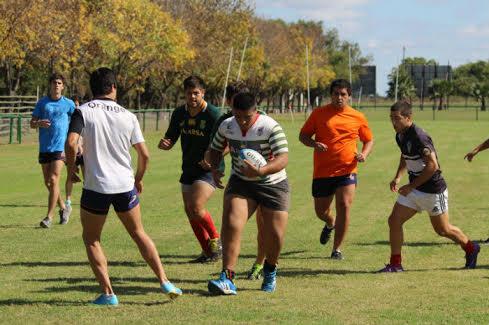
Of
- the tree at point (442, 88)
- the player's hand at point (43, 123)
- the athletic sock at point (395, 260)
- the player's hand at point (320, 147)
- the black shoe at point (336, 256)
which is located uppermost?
the tree at point (442, 88)

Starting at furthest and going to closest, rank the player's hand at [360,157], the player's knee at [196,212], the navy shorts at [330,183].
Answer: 1. the navy shorts at [330,183]
2. the player's hand at [360,157]
3. the player's knee at [196,212]

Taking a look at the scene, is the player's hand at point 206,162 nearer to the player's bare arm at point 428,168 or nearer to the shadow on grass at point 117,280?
the shadow on grass at point 117,280

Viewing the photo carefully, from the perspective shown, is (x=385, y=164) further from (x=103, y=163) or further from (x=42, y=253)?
(x=103, y=163)

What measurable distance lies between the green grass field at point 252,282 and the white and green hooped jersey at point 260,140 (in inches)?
44.1

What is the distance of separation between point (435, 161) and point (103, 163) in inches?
134

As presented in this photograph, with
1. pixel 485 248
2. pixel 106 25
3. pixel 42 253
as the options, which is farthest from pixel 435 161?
pixel 106 25

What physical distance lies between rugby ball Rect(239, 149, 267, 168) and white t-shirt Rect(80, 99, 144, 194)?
37.9 inches

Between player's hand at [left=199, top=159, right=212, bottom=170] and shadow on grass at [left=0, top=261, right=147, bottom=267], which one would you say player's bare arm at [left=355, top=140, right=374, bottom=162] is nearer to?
player's hand at [left=199, top=159, right=212, bottom=170]

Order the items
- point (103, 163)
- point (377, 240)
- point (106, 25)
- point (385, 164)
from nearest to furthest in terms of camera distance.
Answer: point (103, 163)
point (377, 240)
point (385, 164)
point (106, 25)

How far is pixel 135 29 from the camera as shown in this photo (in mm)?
50250

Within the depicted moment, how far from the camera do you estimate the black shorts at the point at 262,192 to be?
8156 mm

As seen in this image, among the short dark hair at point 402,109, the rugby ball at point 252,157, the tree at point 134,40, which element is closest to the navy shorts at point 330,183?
the short dark hair at point 402,109

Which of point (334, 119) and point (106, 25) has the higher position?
point (106, 25)

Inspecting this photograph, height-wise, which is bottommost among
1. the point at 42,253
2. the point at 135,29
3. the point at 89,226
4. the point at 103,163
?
the point at 42,253
